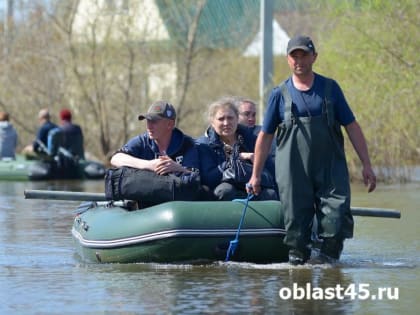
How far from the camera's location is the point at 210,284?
10.1m

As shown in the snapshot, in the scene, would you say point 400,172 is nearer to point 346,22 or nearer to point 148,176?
point 346,22

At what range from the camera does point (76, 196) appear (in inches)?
499

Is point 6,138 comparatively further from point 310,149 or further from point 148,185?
point 310,149

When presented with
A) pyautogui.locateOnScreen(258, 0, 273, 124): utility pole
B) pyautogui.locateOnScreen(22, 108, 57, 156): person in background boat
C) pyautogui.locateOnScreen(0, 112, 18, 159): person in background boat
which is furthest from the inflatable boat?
pyautogui.locateOnScreen(258, 0, 273, 124): utility pole

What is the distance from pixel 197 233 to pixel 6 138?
1749 cm

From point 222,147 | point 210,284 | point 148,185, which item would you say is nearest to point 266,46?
point 222,147

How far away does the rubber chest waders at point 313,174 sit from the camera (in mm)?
10594

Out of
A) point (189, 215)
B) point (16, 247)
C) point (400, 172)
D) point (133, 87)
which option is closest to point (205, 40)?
point (133, 87)

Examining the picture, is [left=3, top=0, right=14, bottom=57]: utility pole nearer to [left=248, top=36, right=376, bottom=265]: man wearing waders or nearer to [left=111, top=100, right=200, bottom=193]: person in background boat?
[left=111, top=100, right=200, bottom=193]: person in background boat

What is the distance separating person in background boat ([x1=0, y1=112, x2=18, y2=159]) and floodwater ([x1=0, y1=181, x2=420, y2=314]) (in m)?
13.9

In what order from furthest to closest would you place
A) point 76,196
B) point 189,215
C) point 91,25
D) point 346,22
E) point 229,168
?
point 91,25 → point 346,22 → point 76,196 → point 229,168 → point 189,215

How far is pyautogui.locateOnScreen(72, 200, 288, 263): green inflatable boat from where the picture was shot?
10.9m

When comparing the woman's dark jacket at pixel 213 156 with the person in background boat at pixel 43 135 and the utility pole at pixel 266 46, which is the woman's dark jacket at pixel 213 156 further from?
the person in background boat at pixel 43 135

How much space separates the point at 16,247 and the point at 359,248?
3.11 meters
